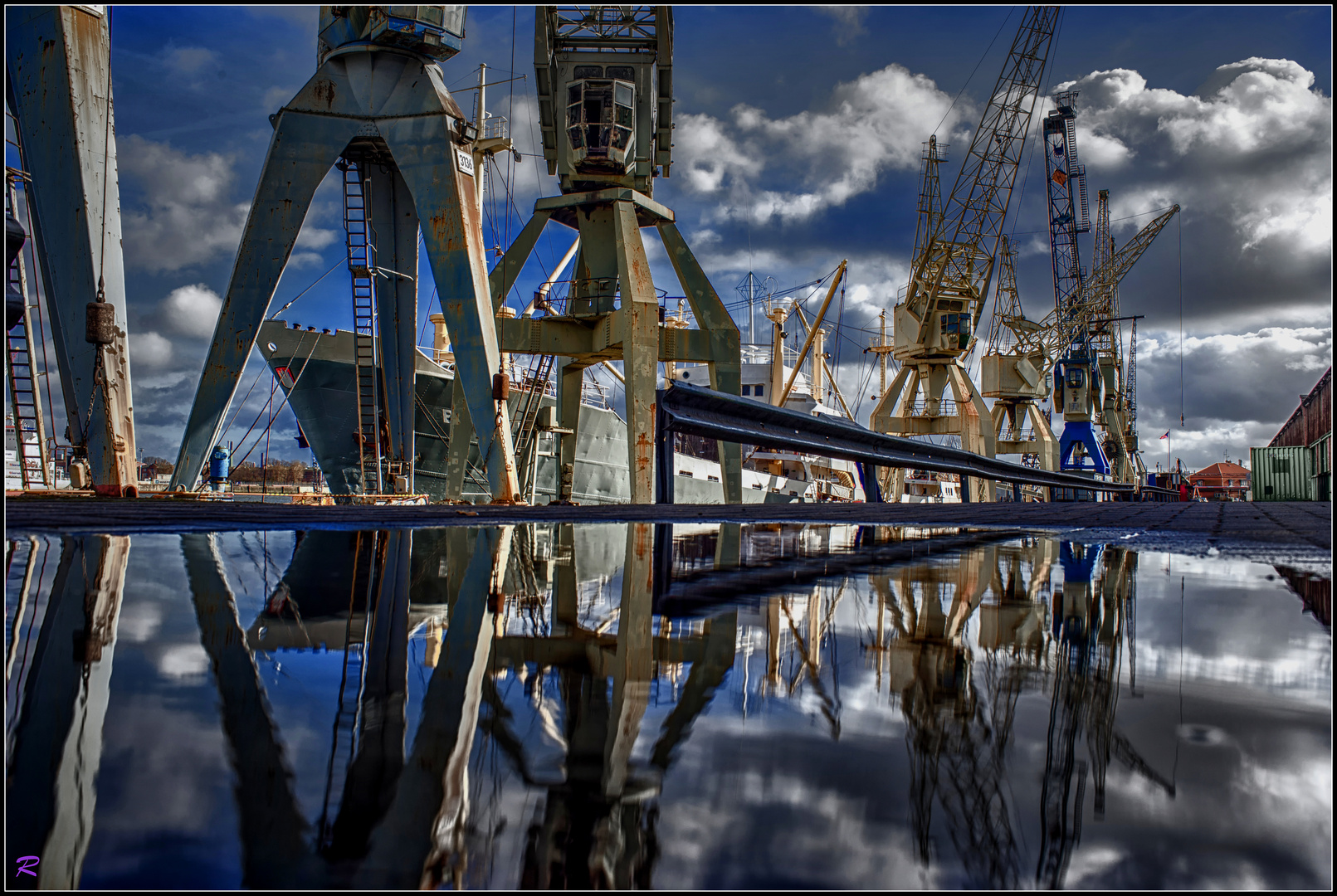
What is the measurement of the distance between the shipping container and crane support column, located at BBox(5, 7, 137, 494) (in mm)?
33268

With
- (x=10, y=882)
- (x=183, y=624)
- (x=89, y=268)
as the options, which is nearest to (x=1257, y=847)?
(x=10, y=882)

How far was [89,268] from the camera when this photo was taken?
11648 millimetres

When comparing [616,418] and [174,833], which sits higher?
[616,418]

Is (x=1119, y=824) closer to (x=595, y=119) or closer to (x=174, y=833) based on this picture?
(x=174, y=833)

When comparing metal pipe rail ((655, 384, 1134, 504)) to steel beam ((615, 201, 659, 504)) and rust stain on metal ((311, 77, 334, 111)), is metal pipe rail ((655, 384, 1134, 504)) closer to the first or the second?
steel beam ((615, 201, 659, 504))

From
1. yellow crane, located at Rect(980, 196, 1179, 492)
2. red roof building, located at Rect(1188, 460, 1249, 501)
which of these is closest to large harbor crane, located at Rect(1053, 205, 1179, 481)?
yellow crane, located at Rect(980, 196, 1179, 492)

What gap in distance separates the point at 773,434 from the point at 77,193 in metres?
10.5

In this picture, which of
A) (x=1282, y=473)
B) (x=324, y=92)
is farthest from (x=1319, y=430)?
(x=324, y=92)

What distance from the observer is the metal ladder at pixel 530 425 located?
20203mm

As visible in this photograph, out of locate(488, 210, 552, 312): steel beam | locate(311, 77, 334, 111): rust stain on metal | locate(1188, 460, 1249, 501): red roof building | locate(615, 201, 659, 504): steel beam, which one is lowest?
locate(1188, 460, 1249, 501): red roof building

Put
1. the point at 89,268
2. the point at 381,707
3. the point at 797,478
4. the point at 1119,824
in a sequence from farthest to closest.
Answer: the point at 797,478, the point at 89,268, the point at 381,707, the point at 1119,824

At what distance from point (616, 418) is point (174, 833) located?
2952 cm

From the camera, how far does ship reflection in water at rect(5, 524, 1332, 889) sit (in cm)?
92

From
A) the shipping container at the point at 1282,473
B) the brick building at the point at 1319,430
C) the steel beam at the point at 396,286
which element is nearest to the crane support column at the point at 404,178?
the steel beam at the point at 396,286
